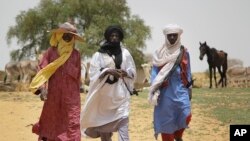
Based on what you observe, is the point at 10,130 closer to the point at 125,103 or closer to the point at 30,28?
the point at 125,103

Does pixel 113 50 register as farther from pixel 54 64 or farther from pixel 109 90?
pixel 54 64

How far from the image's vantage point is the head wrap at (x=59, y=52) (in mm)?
6336

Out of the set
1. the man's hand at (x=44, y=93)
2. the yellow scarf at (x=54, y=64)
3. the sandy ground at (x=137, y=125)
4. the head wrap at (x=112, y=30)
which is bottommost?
the sandy ground at (x=137, y=125)

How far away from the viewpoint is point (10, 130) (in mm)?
9859

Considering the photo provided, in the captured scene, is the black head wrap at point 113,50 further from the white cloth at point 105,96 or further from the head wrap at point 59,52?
the head wrap at point 59,52

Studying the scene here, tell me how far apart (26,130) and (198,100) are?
298 inches

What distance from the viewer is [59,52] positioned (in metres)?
6.46

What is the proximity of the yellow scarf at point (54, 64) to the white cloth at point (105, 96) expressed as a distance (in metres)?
0.53

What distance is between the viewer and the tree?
3522 cm

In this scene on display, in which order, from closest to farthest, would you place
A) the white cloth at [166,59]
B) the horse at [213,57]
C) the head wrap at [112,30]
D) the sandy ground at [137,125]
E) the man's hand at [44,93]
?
the man's hand at [44,93], the white cloth at [166,59], the head wrap at [112,30], the sandy ground at [137,125], the horse at [213,57]

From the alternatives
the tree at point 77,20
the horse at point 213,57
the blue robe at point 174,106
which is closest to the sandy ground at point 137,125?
the blue robe at point 174,106

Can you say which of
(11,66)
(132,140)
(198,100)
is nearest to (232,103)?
(198,100)

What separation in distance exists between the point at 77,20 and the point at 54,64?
3106 cm

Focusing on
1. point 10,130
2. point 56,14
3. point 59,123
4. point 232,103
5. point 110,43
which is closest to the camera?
point 59,123
